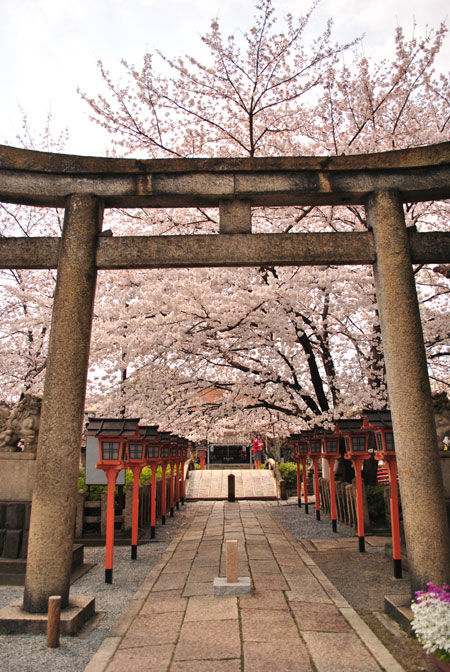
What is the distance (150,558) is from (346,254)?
6687 mm

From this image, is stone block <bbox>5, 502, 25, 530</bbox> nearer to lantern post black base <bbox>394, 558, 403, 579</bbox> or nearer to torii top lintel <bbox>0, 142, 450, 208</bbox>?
torii top lintel <bbox>0, 142, 450, 208</bbox>

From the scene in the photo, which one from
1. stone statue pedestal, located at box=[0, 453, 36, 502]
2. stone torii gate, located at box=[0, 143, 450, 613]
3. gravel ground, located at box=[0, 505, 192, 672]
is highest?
stone torii gate, located at box=[0, 143, 450, 613]

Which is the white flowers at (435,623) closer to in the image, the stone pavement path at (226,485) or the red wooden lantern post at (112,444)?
the red wooden lantern post at (112,444)

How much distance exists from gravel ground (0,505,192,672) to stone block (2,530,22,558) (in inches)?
20.0

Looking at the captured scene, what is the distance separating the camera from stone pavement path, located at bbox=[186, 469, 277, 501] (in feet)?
69.1

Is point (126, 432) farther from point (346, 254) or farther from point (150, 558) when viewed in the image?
point (346, 254)

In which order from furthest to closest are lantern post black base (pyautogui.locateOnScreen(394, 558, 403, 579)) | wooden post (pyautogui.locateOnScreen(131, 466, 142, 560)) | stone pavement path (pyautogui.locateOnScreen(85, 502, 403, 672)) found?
wooden post (pyautogui.locateOnScreen(131, 466, 142, 560)) < lantern post black base (pyautogui.locateOnScreen(394, 558, 403, 579)) < stone pavement path (pyautogui.locateOnScreen(85, 502, 403, 672))

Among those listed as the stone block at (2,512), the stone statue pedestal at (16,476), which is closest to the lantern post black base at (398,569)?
the stone statue pedestal at (16,476)

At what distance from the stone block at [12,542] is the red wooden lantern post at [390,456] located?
5.54 m

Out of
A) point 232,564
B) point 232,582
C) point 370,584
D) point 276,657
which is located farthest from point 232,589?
point 370,584

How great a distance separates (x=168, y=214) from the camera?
1171 centimetres

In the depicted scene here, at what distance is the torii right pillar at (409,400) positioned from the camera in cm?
494

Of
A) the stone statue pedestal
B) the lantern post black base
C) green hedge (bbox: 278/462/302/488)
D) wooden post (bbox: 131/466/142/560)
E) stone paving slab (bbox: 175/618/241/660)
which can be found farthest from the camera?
green hedge (bbox: 278/462/302/488)

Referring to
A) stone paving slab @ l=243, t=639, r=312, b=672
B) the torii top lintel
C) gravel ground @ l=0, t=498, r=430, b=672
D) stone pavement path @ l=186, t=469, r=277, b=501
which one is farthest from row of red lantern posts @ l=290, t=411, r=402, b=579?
stone pavement path @ l=186, t=469, r=277, b=501
